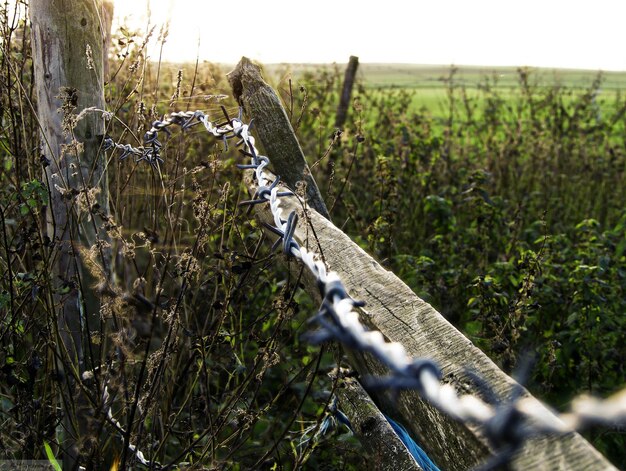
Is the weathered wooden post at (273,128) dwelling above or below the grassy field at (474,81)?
below

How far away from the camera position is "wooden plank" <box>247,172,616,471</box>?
0.75 metres

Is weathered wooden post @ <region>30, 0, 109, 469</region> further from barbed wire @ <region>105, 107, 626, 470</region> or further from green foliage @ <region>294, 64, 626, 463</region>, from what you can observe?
barbed wire @ <region>105, 107, 626, 470</region>

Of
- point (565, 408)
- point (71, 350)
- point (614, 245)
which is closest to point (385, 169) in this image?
point (614, 245)

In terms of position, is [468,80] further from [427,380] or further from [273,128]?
[427,380]

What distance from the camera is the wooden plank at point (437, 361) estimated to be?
0.75m

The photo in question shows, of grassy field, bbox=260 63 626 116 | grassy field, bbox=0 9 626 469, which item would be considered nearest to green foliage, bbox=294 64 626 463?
grassy field, bbox=0 9 626 469

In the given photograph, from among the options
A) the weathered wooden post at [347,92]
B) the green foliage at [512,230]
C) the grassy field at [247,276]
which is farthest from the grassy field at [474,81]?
the grassy field at [247,276]

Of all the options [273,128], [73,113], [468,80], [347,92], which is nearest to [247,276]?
[273,128]

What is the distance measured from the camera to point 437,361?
1.04 metres

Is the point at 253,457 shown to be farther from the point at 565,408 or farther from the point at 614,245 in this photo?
the point at 614,245

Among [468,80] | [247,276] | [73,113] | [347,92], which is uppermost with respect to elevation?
[468,80]

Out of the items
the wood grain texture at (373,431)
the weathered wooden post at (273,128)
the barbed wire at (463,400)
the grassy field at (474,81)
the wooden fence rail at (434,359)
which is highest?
the grassy field at (474,81)

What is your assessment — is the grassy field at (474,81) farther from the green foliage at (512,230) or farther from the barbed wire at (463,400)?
the barbed wire at (463,400)

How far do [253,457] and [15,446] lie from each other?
94cm
